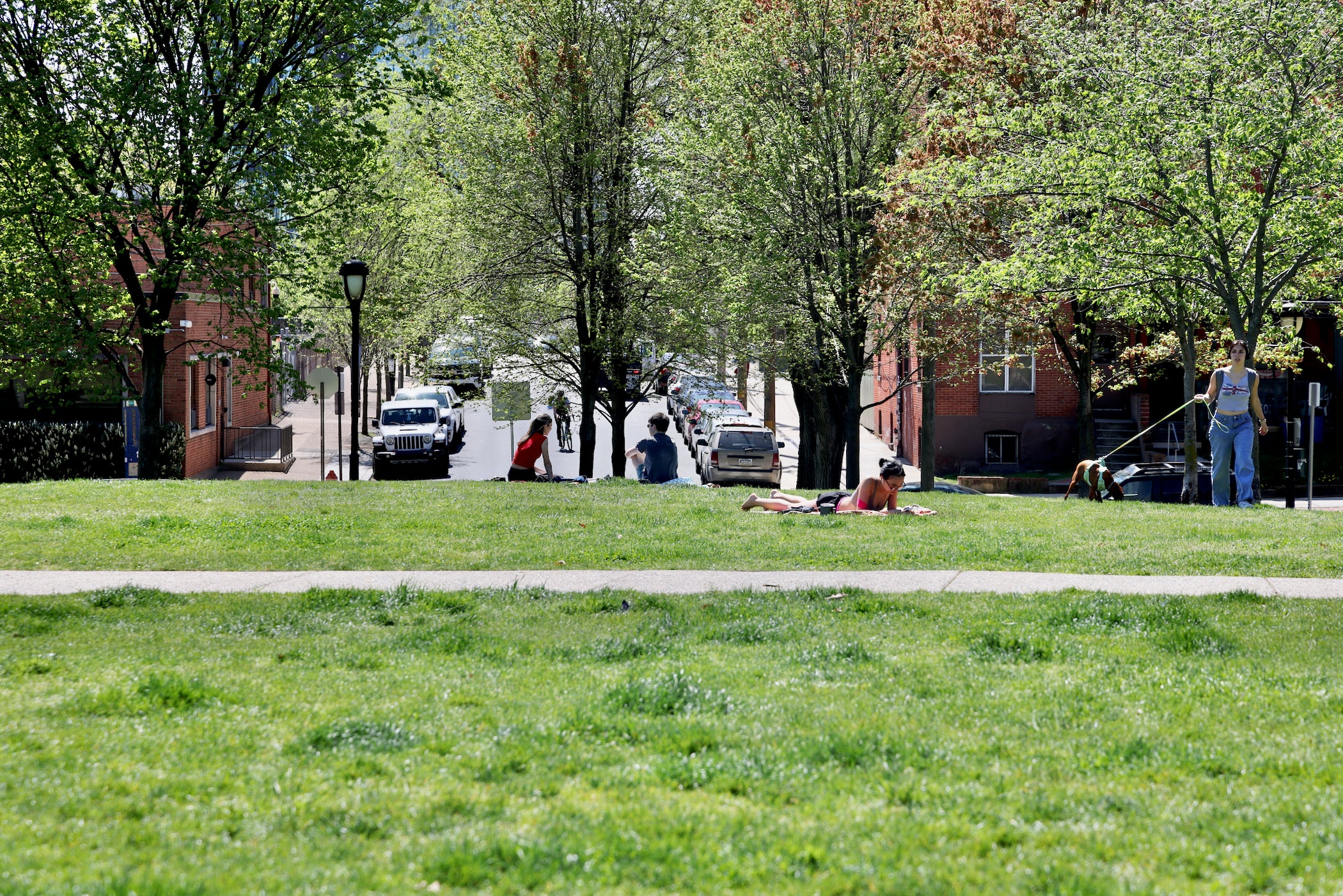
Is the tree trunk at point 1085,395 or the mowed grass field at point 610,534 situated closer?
the mowed grass field at point 610,534

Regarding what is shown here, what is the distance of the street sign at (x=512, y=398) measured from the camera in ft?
105

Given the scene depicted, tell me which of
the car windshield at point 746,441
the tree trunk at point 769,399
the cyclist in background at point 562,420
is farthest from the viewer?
the car windshield at point 746,441

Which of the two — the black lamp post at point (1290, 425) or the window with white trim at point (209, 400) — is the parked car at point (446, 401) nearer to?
the window with white trim at point (209, 400)

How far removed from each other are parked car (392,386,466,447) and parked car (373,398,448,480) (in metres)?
0.73

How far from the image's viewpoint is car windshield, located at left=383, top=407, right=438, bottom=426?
38781 mm

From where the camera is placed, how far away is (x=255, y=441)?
39.1 meters

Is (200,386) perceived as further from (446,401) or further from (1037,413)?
(1037,413)

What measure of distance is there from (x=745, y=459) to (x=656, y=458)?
46.3 feet

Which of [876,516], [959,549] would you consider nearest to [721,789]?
[959,549]

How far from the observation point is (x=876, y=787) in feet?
15.4

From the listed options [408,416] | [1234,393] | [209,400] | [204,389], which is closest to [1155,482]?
[1234,393]

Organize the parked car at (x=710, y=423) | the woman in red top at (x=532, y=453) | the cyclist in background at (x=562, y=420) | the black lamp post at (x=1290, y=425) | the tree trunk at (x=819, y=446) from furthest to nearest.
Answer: the parked car at (x=710, y=423), the cyclist in background at (x=562, y=420), the tree trunk at (x=819, y=446), the black lamp post at (x=1290, y=425), the woman in red top at (x=532, y=453)

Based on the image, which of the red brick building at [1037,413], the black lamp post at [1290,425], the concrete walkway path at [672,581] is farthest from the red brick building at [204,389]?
the black lamp post at [1290,425]

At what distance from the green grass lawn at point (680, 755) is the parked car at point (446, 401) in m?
31.6
